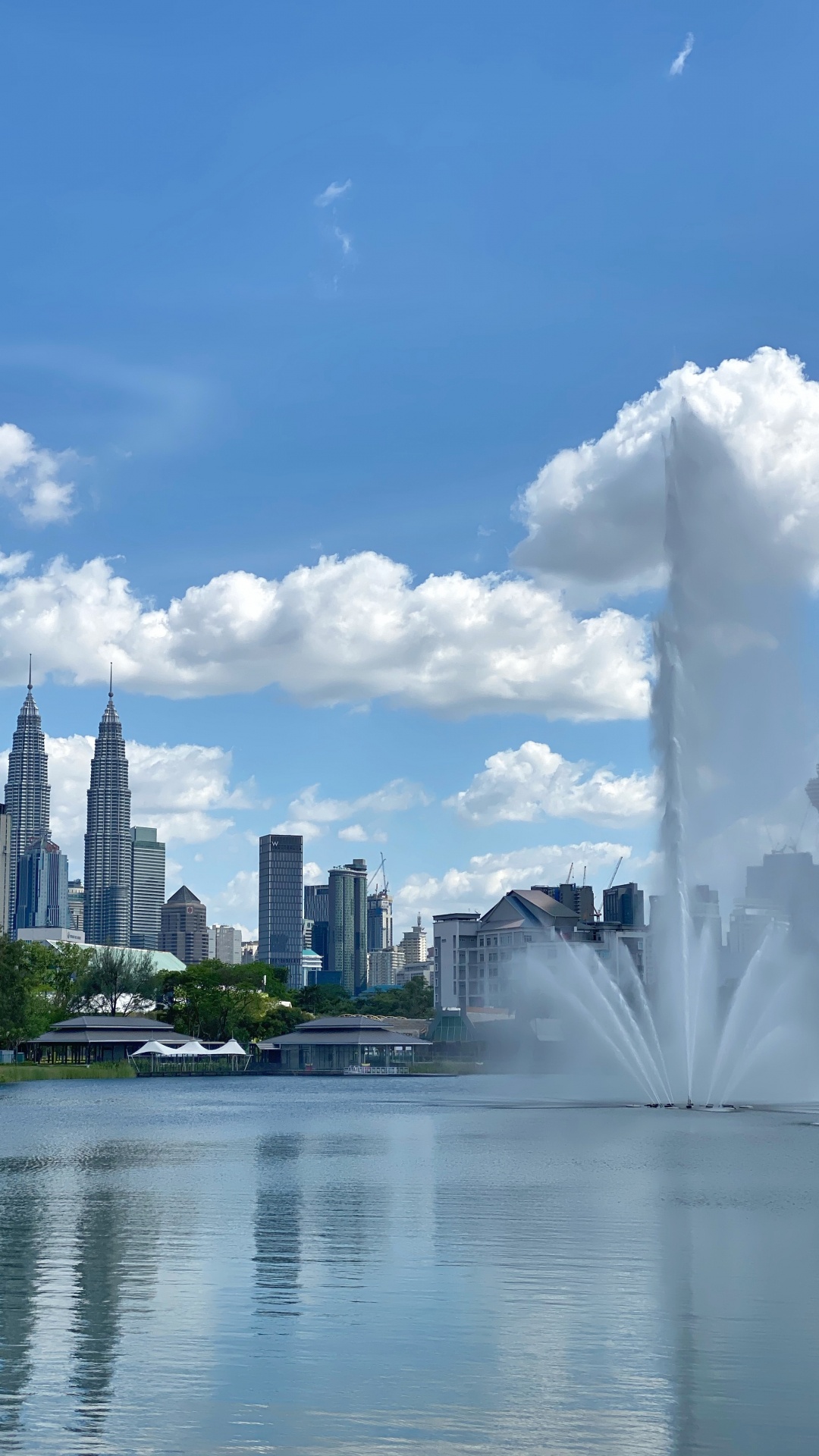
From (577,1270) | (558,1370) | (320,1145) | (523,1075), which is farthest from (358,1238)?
(523,1075)

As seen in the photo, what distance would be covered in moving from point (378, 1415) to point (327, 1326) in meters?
5.20

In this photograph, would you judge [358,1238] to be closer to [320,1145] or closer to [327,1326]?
[327,1326]

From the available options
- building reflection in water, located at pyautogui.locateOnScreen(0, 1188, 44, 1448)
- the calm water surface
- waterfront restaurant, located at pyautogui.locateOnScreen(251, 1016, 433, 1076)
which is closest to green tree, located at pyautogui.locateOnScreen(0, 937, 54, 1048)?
waterfront restaurant, located at pyautogui.locateOnScreen(251, 1016, 433, 1076)

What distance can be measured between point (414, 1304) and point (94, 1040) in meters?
153

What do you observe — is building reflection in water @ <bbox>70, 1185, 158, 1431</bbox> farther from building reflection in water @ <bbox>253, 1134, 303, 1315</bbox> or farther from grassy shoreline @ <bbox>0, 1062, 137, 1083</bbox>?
grassy shoreline @ <bbox>0, 1062, 137, 1083</bbox>

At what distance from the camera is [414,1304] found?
2442cm

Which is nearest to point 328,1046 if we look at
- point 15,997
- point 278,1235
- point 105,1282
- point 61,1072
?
point 61,1072

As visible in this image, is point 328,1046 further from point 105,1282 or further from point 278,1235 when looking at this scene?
point 105,1282

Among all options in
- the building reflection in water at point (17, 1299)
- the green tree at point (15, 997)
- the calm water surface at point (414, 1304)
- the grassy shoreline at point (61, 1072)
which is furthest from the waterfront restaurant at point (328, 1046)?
the building reflection in water at point (17, 1299)

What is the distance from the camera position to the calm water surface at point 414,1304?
17.3 meters

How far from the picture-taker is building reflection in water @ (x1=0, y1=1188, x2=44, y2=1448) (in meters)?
18.2

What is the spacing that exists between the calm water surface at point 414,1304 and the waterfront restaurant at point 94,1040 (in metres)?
122

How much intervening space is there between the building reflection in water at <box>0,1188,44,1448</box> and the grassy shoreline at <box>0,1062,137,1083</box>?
362 ft

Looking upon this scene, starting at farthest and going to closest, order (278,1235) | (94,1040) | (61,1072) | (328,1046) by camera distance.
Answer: (328,1046), (94,1040), (61,1072), (278,1235)
